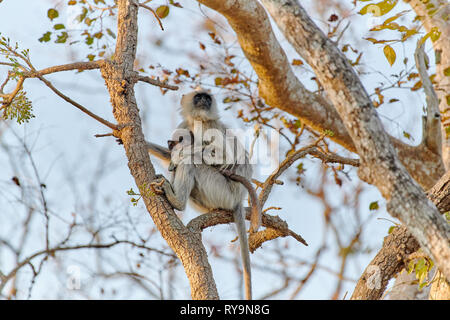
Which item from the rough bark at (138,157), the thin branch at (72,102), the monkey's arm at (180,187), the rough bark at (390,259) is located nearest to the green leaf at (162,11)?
the rough bark at (138,157)

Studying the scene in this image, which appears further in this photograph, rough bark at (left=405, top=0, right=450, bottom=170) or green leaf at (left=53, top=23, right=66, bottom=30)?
rough bark at (left=405, top=0, right=450, bottom=170)

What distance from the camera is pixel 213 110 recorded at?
606 cm

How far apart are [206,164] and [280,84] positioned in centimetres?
161

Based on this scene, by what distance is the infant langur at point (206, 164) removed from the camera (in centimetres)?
477

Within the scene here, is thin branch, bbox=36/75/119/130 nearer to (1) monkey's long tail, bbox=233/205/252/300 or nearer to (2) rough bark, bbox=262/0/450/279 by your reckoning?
(1) monkey's long tail, bbox=233/205/252/300

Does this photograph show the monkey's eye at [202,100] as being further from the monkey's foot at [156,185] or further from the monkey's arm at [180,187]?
the monkey's foot at [156,185]

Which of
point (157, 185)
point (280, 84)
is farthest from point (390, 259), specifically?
point (280, 84)

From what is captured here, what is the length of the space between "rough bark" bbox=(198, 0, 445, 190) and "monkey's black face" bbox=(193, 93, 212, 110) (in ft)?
2.21

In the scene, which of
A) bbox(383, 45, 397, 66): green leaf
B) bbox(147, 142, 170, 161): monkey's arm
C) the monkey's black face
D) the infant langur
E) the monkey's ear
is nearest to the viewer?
bbox(383, 45, 397, 66): green leaf

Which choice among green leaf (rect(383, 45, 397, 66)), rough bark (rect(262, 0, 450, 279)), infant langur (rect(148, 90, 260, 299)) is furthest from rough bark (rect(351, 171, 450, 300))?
rough bark (rect(262, 0, 450, 279))

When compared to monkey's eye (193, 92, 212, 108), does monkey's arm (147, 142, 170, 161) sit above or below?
below

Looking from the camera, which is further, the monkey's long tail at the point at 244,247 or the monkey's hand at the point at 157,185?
the monkey's long tail at the point at 244,247

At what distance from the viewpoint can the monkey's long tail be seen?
4.29 metres
